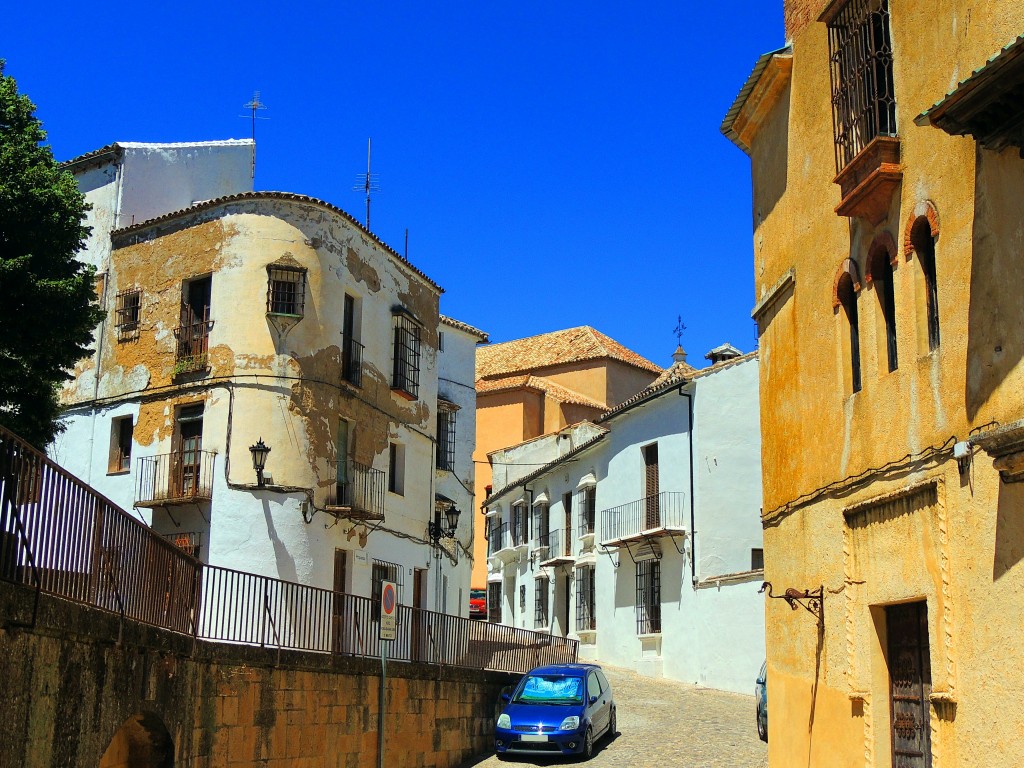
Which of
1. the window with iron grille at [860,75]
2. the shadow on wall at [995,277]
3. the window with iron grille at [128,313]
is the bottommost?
the shadow on wall at [995,277]

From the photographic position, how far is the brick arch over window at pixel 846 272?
42.1 feet

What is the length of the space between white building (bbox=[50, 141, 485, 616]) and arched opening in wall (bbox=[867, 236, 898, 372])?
15064mm

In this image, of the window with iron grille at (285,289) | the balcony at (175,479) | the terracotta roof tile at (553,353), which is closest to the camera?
the balcony at (175,479)

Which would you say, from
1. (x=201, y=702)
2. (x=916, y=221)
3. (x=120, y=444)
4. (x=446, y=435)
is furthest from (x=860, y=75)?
(x=446, y=435)

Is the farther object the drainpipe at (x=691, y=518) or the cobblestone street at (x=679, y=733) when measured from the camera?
the drainpipe at (x=691, y=518)

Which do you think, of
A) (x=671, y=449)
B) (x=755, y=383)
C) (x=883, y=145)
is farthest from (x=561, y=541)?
(x=883, y=145)

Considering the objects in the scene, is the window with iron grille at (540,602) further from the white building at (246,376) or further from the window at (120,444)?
the window at (120,444)

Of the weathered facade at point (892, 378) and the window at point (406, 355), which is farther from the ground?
the window at point (406, 355)

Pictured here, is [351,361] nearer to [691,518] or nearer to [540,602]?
[691,518]

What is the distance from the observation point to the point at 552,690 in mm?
22516

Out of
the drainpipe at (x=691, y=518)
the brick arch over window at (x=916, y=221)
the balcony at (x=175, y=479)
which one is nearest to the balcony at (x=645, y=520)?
the drainpipe at (x=691, y=518)

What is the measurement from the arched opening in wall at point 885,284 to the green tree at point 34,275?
10.8 metres

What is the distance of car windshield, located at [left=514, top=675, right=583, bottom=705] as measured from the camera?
22.2 m

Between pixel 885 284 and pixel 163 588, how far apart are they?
8.79 m
